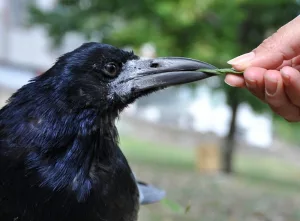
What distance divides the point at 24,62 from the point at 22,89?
52.4 feet

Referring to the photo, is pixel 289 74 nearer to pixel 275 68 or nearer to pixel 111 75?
pixel 275 68

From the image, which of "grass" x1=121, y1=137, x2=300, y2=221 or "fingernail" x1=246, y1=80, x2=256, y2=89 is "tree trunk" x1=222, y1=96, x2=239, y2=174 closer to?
"grass" x1=121, y1=137, x2=300, y2=221

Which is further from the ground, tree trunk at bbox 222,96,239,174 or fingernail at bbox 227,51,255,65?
tree trunk at bbox 222,96,239,174

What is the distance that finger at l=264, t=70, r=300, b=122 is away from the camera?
1981 mm

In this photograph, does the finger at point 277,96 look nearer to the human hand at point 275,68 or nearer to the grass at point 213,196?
the human hand at point 275,68

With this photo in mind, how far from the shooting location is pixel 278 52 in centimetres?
208

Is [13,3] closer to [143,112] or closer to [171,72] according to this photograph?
[143,112]

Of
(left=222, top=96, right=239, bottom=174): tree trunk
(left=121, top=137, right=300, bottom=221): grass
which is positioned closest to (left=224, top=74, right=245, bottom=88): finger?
(left=121, top=137, right=300, bottom=221): grass

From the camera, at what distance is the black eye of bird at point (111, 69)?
2281mm

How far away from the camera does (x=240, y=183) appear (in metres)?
6.17

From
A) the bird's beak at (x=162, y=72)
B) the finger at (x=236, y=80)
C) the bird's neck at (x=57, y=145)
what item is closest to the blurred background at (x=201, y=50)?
the bird's beak at (x=162, y=72)

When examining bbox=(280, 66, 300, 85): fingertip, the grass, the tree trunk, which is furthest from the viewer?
the tree trunk

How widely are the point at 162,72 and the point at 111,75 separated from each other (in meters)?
0.22

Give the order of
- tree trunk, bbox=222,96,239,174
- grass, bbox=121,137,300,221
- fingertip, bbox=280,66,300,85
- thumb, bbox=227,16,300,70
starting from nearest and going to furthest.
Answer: fingertip, bbox=280,66,300,85 → thumb, bbox=227,16,300,70 → grass, bbox=121,137,300,221 → tree trunk, bbox=222,96,239,174
